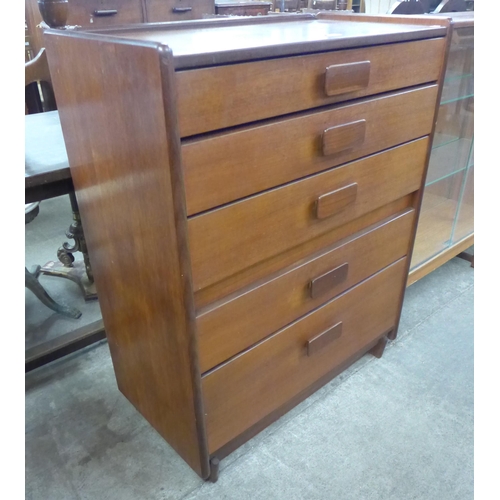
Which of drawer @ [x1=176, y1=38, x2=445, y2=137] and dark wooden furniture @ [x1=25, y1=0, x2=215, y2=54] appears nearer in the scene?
drawer @ [x1=176, y1=38, x2=445, y2=137]

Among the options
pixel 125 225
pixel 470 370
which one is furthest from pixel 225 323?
pixel 470 370

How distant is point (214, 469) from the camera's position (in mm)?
1096

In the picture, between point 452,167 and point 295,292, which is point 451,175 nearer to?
point 452,167

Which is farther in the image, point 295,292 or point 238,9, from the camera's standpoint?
point 238,9

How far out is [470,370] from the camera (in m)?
1.45

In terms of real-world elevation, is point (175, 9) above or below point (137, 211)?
above

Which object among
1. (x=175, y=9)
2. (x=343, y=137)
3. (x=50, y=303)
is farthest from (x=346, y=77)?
(x=175, y=9)

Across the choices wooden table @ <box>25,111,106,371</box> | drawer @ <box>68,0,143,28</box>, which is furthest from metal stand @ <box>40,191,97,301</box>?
drawer @ <box>68,0,143,28</box>

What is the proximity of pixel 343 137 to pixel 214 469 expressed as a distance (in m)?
0.83

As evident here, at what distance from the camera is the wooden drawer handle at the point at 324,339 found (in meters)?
1.14

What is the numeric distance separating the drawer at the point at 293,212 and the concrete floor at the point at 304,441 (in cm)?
58

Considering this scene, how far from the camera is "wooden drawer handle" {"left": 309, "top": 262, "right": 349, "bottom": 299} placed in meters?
1.07

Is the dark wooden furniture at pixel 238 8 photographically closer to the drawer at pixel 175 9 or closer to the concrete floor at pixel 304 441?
the drawer at pixel 175 9

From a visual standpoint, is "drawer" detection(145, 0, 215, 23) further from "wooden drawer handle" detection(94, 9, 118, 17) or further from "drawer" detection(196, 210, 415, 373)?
"drawer" detection(196, 210, 415, 373)
